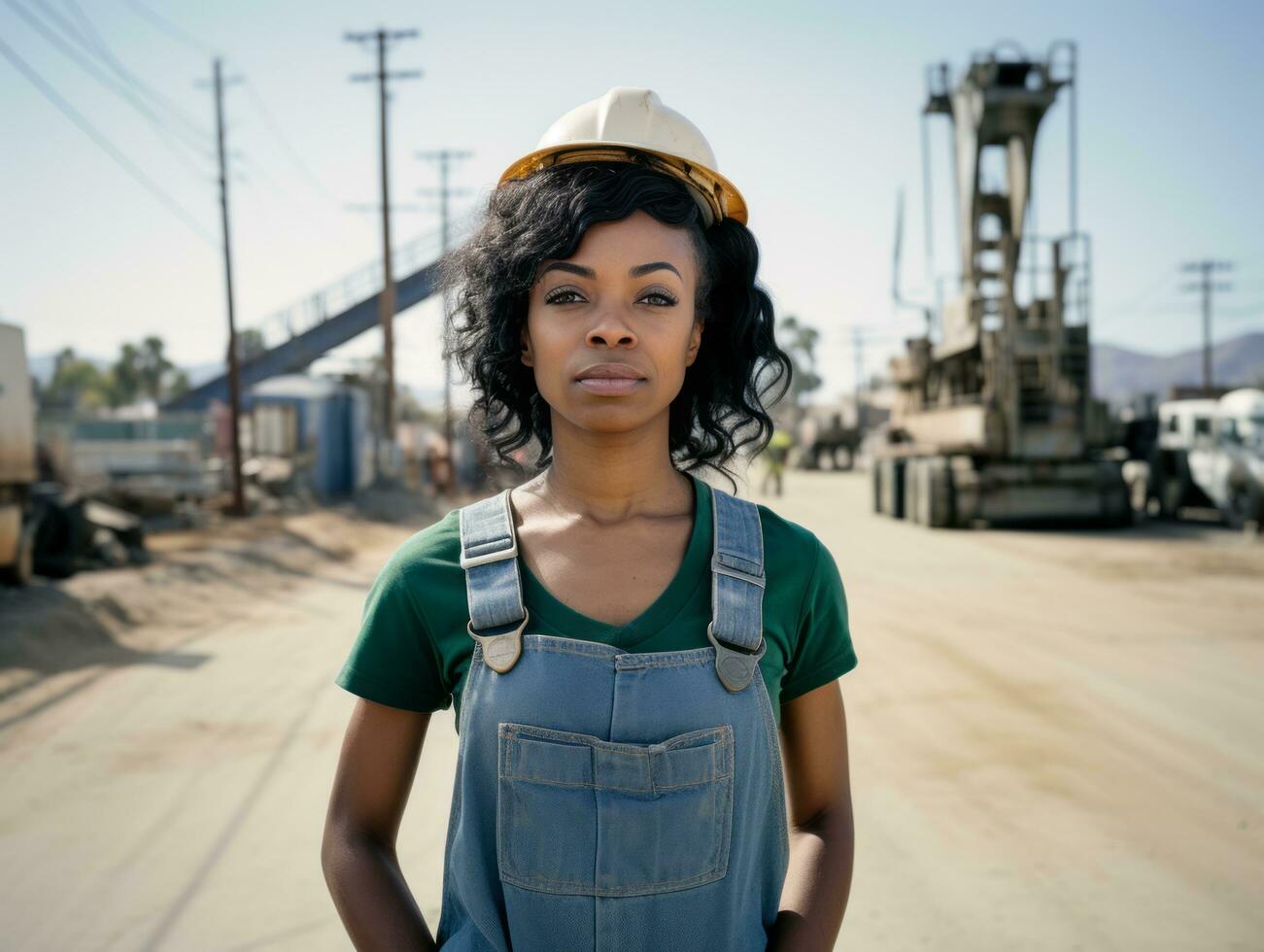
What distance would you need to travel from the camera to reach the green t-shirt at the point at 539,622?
167cm

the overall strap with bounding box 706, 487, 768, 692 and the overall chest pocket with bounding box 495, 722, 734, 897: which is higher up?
the overall strap with bounding box 706, 487, 768, 692

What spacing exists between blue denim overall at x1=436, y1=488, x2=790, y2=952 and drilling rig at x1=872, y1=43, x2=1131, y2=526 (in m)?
16.8

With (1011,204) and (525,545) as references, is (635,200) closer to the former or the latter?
(525,545)

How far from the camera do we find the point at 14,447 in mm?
9625

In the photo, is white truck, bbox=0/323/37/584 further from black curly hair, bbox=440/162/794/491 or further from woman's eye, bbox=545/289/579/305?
woman's eye, bbox=545/289/579/305

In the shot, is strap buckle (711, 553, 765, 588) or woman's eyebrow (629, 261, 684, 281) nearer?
strap buckle (711, 553, 765, 588)

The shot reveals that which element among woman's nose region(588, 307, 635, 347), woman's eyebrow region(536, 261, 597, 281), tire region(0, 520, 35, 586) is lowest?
tire region(0, 520, 35, 586)

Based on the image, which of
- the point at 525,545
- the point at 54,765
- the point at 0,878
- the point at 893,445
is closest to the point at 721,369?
the point at 525,545

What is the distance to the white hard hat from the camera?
1.78 meters

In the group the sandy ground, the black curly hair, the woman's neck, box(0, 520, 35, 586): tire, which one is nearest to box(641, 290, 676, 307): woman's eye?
the black curly hair

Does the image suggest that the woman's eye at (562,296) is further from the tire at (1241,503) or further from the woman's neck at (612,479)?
the tire at (1241,503)

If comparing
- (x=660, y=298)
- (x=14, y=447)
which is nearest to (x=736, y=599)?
(x=660, y=298)

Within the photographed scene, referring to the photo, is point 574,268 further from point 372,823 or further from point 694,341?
point 372,823

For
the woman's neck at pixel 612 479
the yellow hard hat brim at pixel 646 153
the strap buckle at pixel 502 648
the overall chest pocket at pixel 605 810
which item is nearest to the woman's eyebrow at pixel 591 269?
the yellow hard hat brim at pixel 646 153
